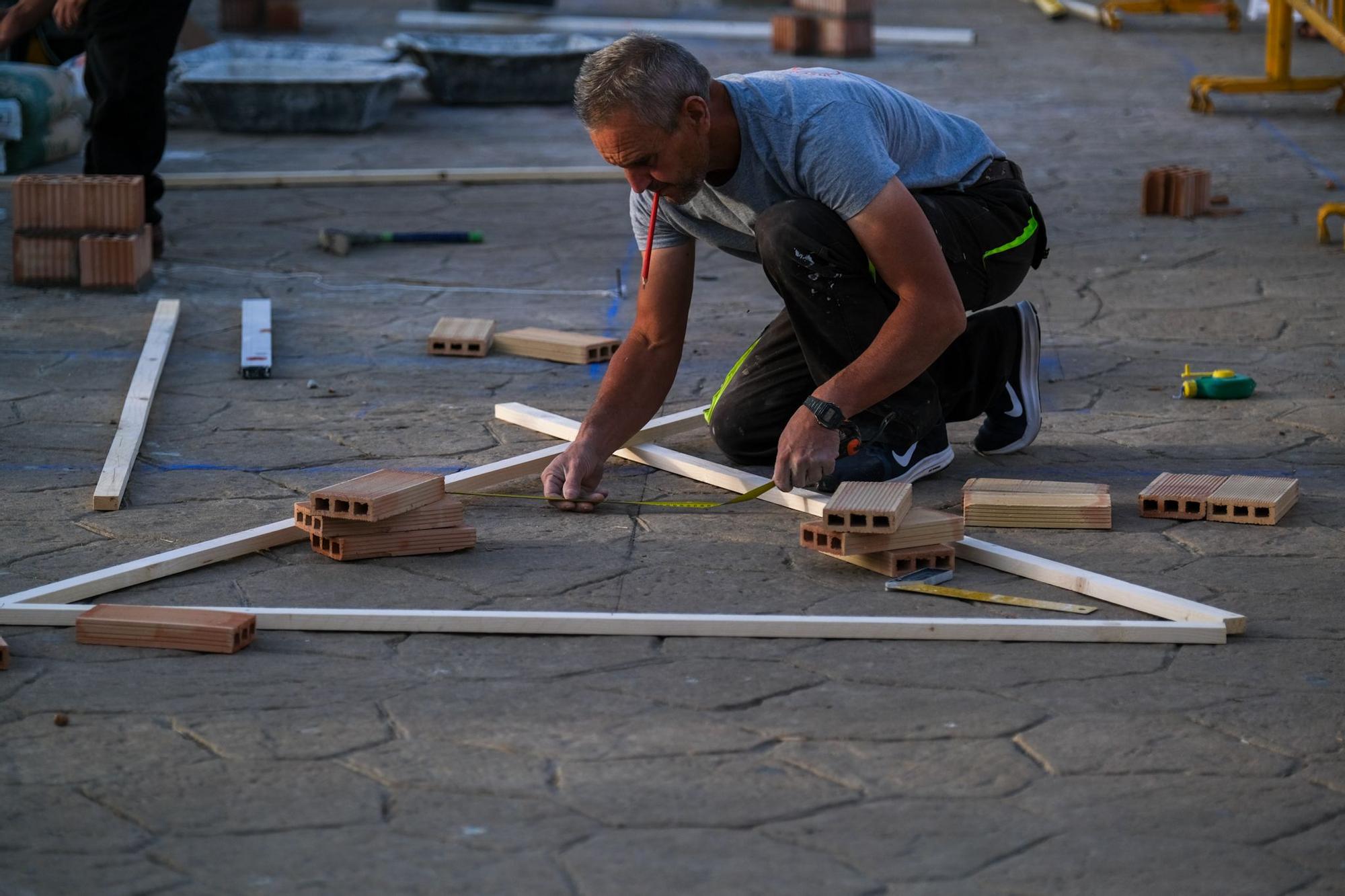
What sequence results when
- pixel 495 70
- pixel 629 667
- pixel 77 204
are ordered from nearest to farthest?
1. pixel 629 667
2. pixel 77 204
3. pixel 495 70

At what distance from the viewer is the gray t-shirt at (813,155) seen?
313cm

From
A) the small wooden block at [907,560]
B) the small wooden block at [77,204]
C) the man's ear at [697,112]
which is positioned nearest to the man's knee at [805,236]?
the man's ear at [697,112]

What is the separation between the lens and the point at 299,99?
917 centimetres

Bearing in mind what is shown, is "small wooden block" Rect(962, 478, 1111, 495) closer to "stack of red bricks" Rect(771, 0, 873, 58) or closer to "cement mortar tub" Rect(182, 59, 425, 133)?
"cement mortar tub" Rect(182, 59, 425, 133)

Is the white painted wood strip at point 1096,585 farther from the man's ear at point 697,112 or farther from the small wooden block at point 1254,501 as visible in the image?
the man's ear at point 697,112

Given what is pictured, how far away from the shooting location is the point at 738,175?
130 inches

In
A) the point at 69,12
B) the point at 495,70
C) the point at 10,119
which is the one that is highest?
the point at 69,12

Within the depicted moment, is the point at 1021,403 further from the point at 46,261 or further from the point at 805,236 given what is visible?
the point at 46,261

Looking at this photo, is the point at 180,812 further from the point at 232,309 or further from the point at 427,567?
the point at 232,309

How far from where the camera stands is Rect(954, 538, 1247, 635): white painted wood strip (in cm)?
277

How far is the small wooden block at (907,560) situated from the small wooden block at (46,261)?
3683mm

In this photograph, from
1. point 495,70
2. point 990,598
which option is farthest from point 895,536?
point 495,70

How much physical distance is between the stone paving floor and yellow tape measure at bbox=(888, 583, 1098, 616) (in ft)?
0.12

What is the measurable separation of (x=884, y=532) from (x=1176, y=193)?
435 cm
